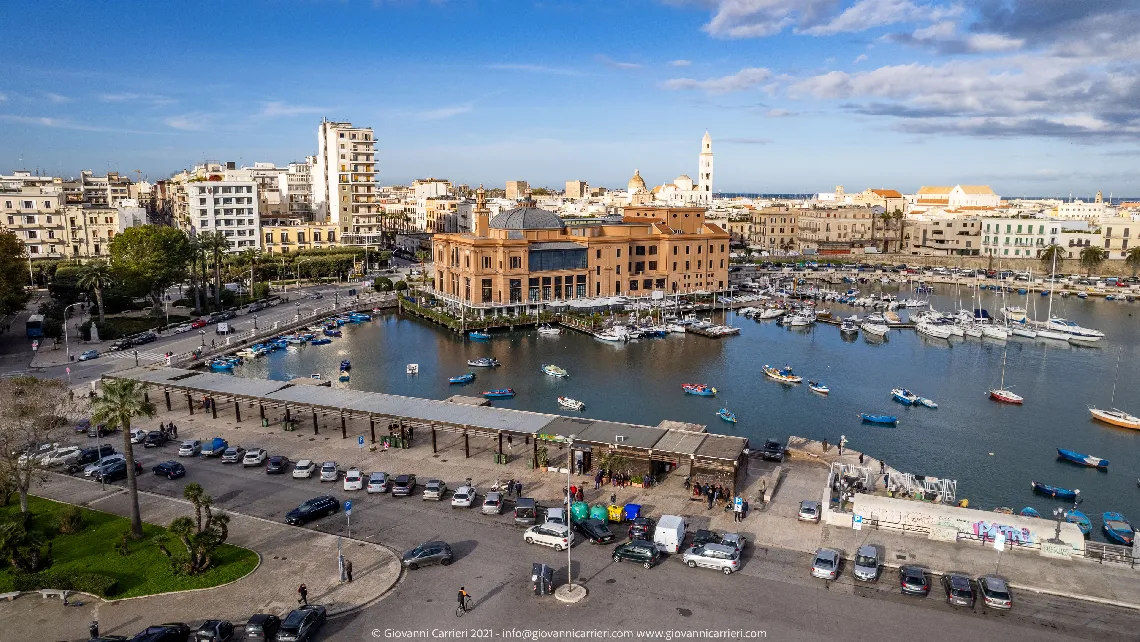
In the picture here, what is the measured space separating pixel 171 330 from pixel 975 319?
86.6 meters

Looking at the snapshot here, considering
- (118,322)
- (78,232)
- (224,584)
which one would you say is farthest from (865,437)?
(78,232)

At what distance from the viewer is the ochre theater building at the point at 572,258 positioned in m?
85.0

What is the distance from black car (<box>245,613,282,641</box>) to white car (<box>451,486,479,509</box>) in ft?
32.6

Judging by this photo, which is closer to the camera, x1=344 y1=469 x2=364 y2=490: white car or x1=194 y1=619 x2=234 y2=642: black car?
x1=194 y1=619 x2=234 y2=642: black car

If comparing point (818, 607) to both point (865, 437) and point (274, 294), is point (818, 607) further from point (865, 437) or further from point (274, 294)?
point (274, 294)

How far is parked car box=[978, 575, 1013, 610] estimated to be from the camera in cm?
2394

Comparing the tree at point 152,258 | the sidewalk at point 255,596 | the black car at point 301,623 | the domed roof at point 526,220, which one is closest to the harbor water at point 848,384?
the domed roof at point 526,220

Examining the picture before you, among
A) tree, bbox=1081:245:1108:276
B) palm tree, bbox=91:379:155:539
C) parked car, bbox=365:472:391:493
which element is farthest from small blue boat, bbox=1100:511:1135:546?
tree, bbox=1081:245:1108:276

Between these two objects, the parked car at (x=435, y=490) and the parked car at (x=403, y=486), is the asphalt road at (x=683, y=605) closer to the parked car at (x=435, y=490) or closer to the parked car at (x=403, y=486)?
the parked car at (x=435, y=490)

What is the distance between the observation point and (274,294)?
95562 millimetres

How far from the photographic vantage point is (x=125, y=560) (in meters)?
26.9

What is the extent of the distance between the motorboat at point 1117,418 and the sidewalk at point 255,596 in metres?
48.7

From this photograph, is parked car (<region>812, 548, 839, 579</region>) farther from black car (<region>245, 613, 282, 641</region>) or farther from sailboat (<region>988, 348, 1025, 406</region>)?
sailboat (<region>988, 348, 1025, 406</region>)

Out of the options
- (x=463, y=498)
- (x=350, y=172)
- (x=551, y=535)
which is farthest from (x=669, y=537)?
(x=350, y=172)
